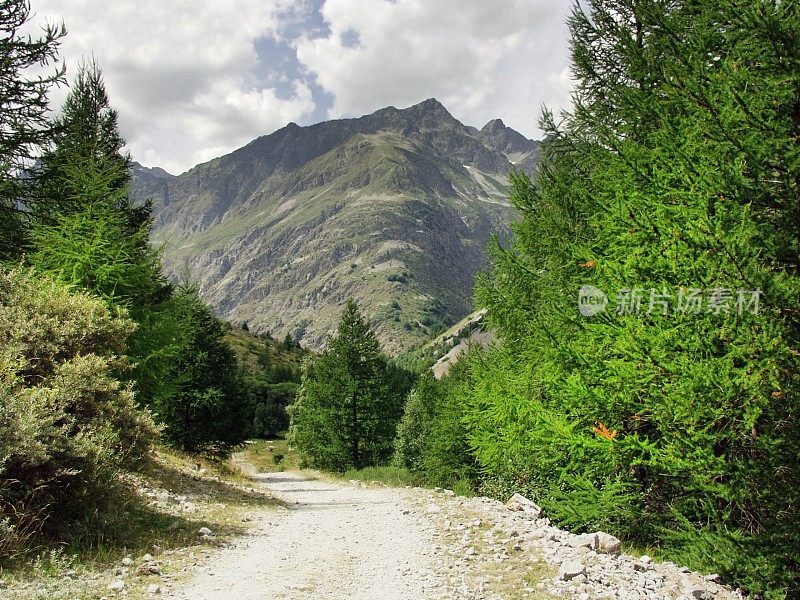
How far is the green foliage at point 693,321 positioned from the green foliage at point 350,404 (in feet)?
84.3

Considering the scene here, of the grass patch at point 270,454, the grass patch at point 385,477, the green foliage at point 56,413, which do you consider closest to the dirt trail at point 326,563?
the green foliage at point 56,413

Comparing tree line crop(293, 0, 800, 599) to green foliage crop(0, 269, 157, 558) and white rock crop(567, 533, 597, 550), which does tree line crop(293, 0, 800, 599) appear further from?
green foliage crop(0, 269, 157, 558)

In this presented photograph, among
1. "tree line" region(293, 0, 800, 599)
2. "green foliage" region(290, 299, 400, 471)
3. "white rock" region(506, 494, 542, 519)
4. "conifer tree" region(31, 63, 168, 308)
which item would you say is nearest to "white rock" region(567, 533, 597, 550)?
"tree line" region(293, 0, 800, 599)

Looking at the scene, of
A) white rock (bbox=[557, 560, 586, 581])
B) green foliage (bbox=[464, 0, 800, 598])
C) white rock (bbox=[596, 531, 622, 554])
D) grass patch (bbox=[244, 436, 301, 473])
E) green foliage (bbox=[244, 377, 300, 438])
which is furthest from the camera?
green foliage (bbox=[244, 377, 300, 438])

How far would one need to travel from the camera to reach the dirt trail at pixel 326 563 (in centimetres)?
661

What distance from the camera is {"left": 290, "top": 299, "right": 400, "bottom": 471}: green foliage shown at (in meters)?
34.9

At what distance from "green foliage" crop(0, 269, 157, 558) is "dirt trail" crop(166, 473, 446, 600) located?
2605 millimetres

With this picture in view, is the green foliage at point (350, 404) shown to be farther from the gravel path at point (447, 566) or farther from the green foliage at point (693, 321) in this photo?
the green foliage at point (693, 321)

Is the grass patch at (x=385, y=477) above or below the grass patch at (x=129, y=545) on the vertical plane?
below

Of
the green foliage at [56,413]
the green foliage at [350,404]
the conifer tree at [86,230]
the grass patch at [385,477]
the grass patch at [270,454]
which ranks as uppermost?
the conifer tree at [86,230]

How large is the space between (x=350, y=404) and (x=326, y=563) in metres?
27.2

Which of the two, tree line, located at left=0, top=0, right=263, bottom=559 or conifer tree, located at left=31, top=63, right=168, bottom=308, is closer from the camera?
Answer: tree line, located at left=0, top=0, right=263, bottom=559

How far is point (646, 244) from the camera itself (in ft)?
24.9

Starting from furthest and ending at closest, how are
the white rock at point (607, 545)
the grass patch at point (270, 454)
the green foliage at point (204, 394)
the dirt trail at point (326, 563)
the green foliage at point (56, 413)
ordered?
1. the grass patch at point (270, 454)
2. the green foliage at point (204, 394)
3. the white rock at point (607, 545)
4. the green foliage at point (56, 413)
5. the dirt trail at point (326, 563)
